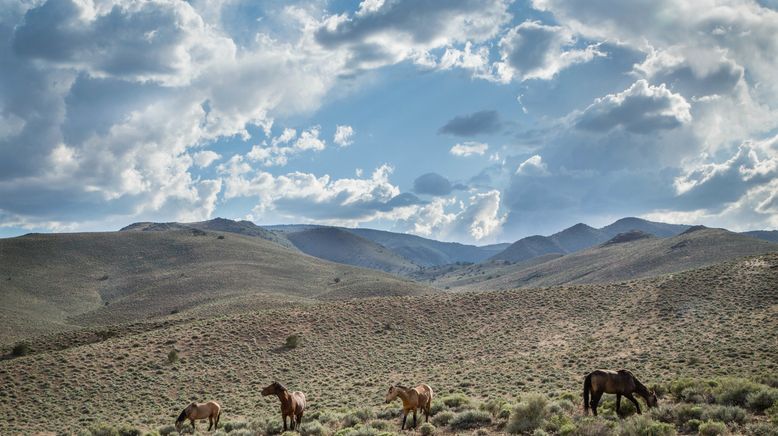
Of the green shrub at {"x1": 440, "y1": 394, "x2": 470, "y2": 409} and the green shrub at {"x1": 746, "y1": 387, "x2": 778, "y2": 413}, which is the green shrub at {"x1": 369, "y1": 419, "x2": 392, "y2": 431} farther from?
the green shrub at {"x1": 746, "y1": 387, "x2": 778, "y2": 413}

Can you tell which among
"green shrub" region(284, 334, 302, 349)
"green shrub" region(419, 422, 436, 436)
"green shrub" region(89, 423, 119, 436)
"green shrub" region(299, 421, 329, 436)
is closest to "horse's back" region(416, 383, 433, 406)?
"green shrub" region(419, 422, 436, 436)

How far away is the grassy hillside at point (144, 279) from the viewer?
79.5 m

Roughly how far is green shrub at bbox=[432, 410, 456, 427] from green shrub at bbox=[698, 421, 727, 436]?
7.00 metres

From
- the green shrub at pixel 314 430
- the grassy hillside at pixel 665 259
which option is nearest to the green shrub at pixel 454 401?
the green shrub at pixel 314 430

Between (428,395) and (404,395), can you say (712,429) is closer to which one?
(428,395)

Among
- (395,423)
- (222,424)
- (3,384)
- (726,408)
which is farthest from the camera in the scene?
(3,384)

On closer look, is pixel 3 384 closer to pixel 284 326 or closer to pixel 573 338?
pixel 284 326

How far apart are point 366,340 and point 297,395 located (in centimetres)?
2882

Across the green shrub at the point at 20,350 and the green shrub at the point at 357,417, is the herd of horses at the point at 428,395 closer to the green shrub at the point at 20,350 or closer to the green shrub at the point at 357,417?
the green shrub at the point at 357,417

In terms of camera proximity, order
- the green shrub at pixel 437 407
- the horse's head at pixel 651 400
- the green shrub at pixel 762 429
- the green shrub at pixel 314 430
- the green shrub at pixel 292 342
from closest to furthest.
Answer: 1. the green shrub at pixel 762 429
2. the horse's head at pixel 651 400
3. the green shrub at pixel 314 430
4. the green shrub at pixel 437 407
5. the green shrub at pixel 292 342

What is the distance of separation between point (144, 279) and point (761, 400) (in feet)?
366

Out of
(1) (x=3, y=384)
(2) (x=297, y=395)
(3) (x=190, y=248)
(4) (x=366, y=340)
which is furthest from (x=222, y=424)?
(3) (x=190, y=248)

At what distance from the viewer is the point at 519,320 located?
49594 millimetres

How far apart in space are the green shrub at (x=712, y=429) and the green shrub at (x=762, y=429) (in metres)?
0.65
